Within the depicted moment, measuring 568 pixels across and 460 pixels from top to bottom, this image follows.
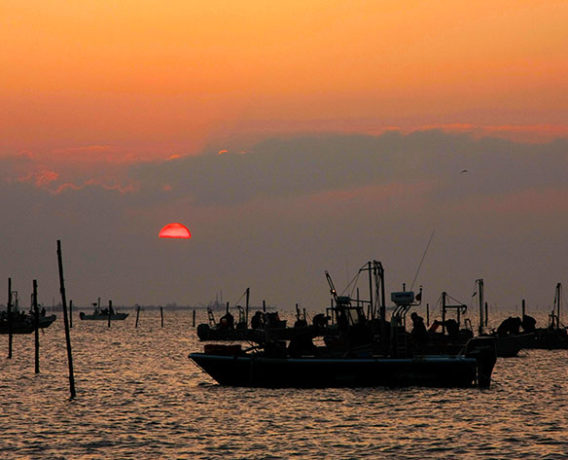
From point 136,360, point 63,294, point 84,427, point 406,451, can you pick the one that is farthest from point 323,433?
point 136,360

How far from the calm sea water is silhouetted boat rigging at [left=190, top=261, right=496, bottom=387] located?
864 mm

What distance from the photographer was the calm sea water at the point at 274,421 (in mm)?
33562

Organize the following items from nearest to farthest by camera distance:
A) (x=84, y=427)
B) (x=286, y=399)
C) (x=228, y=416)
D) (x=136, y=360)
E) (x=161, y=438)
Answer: (x=161, y=438) → (x=84, y=427) → (x=228, y=416) → (x=286, y=399) → (x=136, y=360)

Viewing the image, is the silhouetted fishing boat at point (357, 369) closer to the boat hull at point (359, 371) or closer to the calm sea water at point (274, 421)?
the boat hull at point (359, 371)

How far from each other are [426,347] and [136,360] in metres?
38.4

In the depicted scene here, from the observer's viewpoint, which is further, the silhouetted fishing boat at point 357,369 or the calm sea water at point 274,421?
the silhouetted fishing boat at point 357,369

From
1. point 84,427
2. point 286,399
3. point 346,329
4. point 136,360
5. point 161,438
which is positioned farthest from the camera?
point 136,360

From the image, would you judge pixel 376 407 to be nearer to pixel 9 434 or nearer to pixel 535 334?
pixel 9 434

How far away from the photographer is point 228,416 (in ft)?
139

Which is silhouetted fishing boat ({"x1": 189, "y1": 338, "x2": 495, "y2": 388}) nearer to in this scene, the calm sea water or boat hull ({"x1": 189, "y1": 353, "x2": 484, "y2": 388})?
boat hull ({"x1": 189, "y1": 353, "x2": 484, "y2": 388})

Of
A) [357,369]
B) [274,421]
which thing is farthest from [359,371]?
[274,421]

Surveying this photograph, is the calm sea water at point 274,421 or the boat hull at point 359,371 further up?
the boat hull at point 359,371

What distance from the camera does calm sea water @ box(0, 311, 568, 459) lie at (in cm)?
3356

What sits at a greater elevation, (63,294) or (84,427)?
(63,294)
